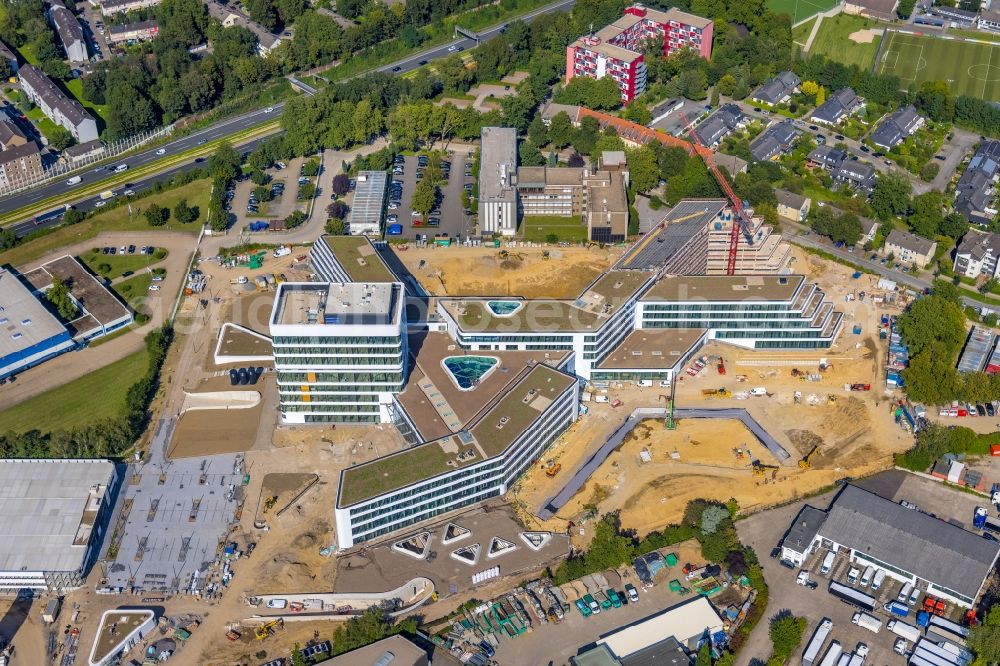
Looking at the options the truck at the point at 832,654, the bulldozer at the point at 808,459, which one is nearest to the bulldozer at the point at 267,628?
the truck at the point at 832,654

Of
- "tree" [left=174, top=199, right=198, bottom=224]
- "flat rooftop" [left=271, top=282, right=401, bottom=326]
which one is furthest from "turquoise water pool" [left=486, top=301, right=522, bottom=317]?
"tree" [left=174, top=199, right=198, bottom=224]

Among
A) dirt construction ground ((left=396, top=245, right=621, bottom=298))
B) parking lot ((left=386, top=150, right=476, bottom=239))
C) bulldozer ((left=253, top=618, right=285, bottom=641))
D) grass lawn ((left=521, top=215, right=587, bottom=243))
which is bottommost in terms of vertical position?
bulldozer ((left=253, top=618, right=285, bottom=641))

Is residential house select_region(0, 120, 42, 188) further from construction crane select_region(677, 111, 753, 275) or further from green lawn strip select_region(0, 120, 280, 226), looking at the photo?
construction crane select_region(677, 111, 753, 275)

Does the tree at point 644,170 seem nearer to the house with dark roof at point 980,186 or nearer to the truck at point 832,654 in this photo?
the house with dark roof at point 980,186

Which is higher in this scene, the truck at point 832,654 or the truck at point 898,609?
the truck at point 898,609

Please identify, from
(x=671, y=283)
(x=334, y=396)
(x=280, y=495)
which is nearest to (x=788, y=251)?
(x=671, y=283)

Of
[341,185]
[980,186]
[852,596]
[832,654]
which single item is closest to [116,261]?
[341,185]

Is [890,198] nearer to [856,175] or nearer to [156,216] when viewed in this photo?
[856,175]
